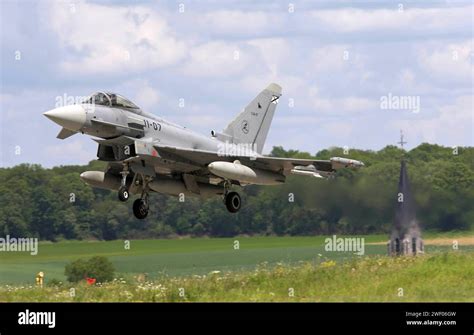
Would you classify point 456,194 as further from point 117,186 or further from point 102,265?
point 102,265

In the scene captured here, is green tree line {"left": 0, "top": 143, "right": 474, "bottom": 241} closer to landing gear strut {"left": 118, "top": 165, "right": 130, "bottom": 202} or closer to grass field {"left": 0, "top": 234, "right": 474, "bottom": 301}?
grass field {"left": 0, "top": 234, "right": 474, "bottom": 301}

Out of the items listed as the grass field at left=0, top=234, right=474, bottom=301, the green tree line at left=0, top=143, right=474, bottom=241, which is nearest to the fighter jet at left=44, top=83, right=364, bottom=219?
the grass field at left=0, top=234, right=474, bottom=301

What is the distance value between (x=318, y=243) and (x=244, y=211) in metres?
6.99

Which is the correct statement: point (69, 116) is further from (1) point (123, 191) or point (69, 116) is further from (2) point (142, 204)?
(2) point (142, 204)

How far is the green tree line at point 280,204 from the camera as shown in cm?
3309

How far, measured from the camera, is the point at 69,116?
86.4 ft

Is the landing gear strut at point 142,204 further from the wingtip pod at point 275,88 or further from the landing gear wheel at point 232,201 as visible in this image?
the wingtip pod at point 275,88

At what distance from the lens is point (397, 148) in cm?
4384

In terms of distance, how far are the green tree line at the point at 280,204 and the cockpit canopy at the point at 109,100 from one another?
7236mm

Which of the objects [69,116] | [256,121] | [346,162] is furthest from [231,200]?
[69,116]

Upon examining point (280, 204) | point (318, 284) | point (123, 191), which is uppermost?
point (280, 204)

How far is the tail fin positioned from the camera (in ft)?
106

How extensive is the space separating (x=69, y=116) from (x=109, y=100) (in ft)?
5.32

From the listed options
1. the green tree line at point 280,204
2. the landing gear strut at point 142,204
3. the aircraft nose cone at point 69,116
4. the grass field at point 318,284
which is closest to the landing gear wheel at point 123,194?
the landing gear strut at point 142,204
